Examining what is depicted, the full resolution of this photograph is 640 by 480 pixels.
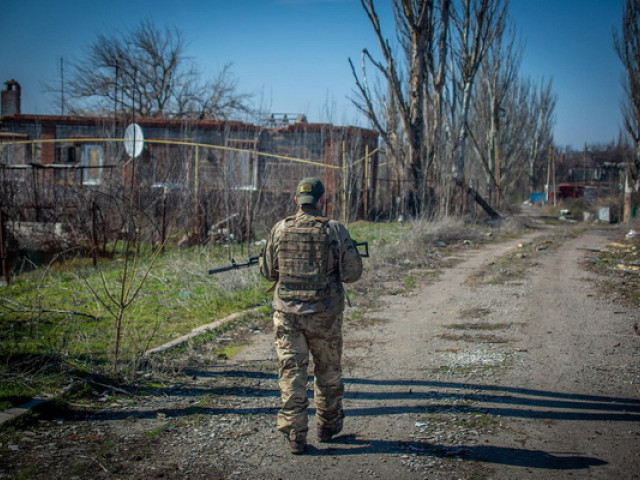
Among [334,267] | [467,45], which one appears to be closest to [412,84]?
[467,45]

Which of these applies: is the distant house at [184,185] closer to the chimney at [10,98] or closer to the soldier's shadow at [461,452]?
A: the soldier's shadow at [461,452]

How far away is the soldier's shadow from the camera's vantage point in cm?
313

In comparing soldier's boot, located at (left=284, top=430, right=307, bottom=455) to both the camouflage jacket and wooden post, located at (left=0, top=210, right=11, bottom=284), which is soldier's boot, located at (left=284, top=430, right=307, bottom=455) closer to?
the camouflage jacket

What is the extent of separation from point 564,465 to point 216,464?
6.50 ft

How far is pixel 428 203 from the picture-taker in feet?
53.1

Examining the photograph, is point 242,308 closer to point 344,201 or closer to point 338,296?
point 338,296

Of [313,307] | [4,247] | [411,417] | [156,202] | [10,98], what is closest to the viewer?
[313,307]

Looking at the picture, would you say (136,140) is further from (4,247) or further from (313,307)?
(313,307)

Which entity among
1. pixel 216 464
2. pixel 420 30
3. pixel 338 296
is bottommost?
pixel 216 464

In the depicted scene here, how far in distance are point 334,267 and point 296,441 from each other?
1090mm

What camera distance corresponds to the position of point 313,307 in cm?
344

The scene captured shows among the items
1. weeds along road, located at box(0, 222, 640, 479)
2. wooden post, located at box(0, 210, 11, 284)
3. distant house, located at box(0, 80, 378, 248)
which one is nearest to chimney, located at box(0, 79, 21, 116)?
distant house, located at box(0, 80, 378, 248)

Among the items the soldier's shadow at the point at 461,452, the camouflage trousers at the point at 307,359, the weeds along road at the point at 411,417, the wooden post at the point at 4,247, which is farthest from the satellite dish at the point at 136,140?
the soldier's shadow at the point at 461,452

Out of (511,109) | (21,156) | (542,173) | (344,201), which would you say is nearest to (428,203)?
Answer: (344,201)
